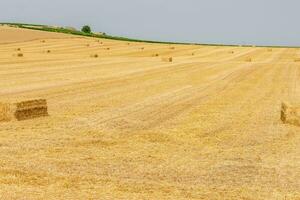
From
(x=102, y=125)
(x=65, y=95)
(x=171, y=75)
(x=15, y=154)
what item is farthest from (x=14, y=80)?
(x=15, y=154)

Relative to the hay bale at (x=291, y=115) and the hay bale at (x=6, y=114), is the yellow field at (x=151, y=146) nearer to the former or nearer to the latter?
the hay bale at (x=291, y=115)

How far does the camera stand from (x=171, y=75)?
3281cm

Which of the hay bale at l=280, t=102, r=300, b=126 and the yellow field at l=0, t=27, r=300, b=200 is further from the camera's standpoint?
the hay bale at l=280, t=102, r=300, b=126

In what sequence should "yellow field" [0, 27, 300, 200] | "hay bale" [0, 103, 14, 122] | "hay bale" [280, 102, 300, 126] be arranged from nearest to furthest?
"yellow field" [0, 27, 300, 200] < "hay bale" [0, 103, 14, 122] < "hay bale" [280, 102, 300, 126]

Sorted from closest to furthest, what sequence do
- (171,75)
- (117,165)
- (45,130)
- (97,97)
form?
(117,165), (45,130), (97,97), (171,75)

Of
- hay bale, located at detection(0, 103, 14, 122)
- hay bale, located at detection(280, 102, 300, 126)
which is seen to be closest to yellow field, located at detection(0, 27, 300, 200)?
hay bale, located at detection(280, 102, 300, 126)

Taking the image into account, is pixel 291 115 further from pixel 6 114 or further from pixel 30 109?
pixel 6 114

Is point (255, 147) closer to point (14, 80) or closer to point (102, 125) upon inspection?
point (102, 125)

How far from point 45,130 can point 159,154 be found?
3549 millimetres

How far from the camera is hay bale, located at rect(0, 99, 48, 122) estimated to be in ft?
51.9

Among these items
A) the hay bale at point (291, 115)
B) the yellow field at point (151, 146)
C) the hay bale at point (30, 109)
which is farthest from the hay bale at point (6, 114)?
the hay bale at point (291, 115)

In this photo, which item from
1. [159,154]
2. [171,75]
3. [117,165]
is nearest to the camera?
[117,165]

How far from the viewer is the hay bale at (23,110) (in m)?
15.8

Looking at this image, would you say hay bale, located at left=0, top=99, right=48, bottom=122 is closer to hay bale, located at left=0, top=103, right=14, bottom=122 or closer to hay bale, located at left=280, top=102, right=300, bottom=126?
hay bale, located at left=0, top=103, right=14, bottom=122
